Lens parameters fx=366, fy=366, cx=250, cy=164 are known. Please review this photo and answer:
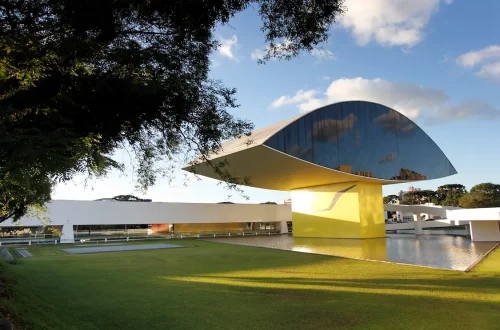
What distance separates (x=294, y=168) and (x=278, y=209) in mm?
14296

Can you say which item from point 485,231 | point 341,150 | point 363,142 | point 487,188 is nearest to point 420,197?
point 487,188

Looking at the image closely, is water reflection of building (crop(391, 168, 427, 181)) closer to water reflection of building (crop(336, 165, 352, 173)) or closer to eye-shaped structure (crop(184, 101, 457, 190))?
eye-shaped structure (crop(184, 101, 457, 190))

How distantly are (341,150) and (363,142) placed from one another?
1795 millimetres

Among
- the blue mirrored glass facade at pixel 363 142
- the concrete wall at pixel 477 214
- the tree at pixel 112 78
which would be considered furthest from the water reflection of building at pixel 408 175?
the tree at pixel 112 78

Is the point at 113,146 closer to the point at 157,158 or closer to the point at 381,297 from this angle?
the point at 157,158

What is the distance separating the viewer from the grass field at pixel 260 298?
5457 mm

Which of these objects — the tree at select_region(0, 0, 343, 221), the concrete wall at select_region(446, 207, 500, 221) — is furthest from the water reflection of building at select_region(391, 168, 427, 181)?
the tree at select_region(0, 0, 343, 221)

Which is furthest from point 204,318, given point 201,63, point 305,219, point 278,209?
point 278,209

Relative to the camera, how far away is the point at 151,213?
99.0 feet

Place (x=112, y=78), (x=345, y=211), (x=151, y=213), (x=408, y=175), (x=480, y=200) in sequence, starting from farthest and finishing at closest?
(x=480, y=200) < (x=151, y=213) < (x=345, y=211) < (x=408, y=175) < (x=112, y=78)

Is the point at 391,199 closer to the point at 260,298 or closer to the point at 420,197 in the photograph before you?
the point at 420,197

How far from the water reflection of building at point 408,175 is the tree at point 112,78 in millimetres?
21234

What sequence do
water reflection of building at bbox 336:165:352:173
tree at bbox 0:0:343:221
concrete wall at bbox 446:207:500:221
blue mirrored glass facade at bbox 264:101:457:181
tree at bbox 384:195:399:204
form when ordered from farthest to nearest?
tree at bbox 384:195:399:204, water reflection of building at bbox 336:165:352:173, blue mirrored glass facade at bbox 264:101:457:181, concrete wall at bbox 446:207:500:221, tree at bbox 0:0:343:221

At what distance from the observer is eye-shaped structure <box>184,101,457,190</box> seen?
21469 millimetres
